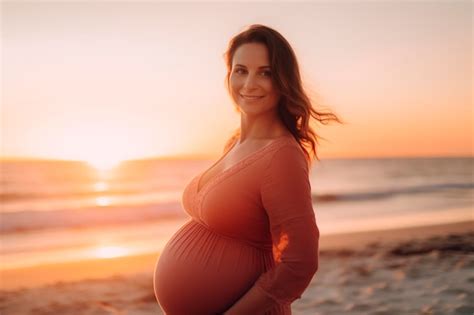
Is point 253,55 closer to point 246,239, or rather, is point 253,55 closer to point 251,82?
point 251,82

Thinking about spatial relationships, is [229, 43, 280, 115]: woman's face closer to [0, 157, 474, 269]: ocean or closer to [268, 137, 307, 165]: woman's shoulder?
[268, 137, 307, 165]: woman's shoulder

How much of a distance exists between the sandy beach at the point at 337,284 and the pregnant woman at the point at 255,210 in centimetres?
290

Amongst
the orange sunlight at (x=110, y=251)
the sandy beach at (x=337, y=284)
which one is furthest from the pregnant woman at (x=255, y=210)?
the orange sunlight at (x=110, y=251)

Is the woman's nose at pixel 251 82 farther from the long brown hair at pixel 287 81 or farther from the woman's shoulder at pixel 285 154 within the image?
the woman's shoulder at pixel 285 154

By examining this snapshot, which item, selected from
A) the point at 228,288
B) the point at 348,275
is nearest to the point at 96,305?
the point at 348,275

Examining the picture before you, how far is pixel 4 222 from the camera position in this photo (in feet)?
39.8

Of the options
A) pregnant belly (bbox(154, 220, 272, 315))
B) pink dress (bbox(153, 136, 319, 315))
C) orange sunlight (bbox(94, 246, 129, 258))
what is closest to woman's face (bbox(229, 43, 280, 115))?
pink dress (bbox(153, 136, 319, 315))

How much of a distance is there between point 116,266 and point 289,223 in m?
5.46

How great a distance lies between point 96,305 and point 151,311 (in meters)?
0.62

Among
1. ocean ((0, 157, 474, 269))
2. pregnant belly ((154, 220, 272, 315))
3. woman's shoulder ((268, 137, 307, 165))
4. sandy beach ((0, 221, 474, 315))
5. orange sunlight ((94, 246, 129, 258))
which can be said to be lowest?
ocean ((0, 157, 474, 269))

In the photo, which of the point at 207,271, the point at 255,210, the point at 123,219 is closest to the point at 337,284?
the point at 207,271

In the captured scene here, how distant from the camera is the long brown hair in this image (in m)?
2.07

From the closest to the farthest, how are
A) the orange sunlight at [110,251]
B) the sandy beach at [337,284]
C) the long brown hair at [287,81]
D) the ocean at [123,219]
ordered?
the long brown hair at [287,81], the sandy beach at [337,284], the orange sunlight at [110,251], the ocean at [123,219]

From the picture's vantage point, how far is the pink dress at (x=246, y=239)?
1841 mm
